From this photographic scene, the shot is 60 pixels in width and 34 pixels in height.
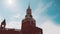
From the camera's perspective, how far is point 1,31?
36.2 m

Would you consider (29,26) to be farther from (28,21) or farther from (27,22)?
(28,21)

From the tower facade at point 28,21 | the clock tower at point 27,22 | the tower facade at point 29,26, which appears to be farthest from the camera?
the tower facade at point 28,21

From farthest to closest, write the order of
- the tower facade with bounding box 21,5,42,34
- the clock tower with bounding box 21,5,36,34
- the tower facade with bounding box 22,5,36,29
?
the tower facade with bounding box 22,5,36,29 < the clock tower with bounding box 21,5,36,34 < the tower facade with bounding box 21,5,42,34

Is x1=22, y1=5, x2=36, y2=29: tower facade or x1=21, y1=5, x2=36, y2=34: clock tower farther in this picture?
x1=22, y1=5, x2=36, y2=29: tower facade

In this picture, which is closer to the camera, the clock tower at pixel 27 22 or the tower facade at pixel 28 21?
the clock tower at pixel 27 22

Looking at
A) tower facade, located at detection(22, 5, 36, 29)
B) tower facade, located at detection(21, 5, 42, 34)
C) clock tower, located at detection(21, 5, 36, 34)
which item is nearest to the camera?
tower facade, located at detection(21, 5, 42, 34)

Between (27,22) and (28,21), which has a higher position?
(28,21)

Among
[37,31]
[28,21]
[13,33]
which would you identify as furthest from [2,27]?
[37,31]

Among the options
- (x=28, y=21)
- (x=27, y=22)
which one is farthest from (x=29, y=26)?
(x=28, y=21)

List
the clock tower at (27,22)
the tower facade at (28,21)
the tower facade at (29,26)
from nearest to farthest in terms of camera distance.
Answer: the tower facade at (29,26), the clock tower at (27,22), the tower facade at (28,21)

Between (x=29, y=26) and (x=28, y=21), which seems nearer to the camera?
(x=29, y=26)

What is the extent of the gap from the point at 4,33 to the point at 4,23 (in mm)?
6031

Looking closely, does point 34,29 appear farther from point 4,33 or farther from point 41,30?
point 4,33

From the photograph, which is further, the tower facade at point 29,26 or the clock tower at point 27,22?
the clock tower at point 27,22
